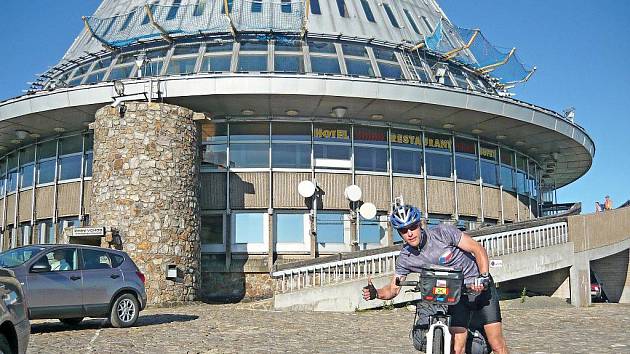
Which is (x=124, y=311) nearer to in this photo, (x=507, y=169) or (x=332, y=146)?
(x=332, y=146)

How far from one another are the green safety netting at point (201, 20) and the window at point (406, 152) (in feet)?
17.0

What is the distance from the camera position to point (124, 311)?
1396 cm

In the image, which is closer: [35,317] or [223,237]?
[35,317]

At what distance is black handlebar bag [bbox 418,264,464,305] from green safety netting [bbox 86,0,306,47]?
20307 millimetres

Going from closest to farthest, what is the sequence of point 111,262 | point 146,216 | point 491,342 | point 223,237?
point 491,342 < point 111,262 < point 146,216 < point 223,237

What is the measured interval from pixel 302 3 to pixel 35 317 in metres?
17.0

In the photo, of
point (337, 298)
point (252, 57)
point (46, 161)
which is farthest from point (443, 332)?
point (46, 161)

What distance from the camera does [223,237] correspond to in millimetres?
24172

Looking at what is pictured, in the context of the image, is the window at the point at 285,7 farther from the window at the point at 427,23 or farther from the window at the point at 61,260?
the window at the point at 61,260

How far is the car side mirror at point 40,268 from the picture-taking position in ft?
41.2

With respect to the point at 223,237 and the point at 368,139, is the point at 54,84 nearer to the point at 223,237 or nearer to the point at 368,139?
the point at 223,237

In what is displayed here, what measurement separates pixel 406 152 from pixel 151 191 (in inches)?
381

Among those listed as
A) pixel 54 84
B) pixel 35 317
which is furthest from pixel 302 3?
pixel 35 317

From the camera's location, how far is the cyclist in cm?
600
